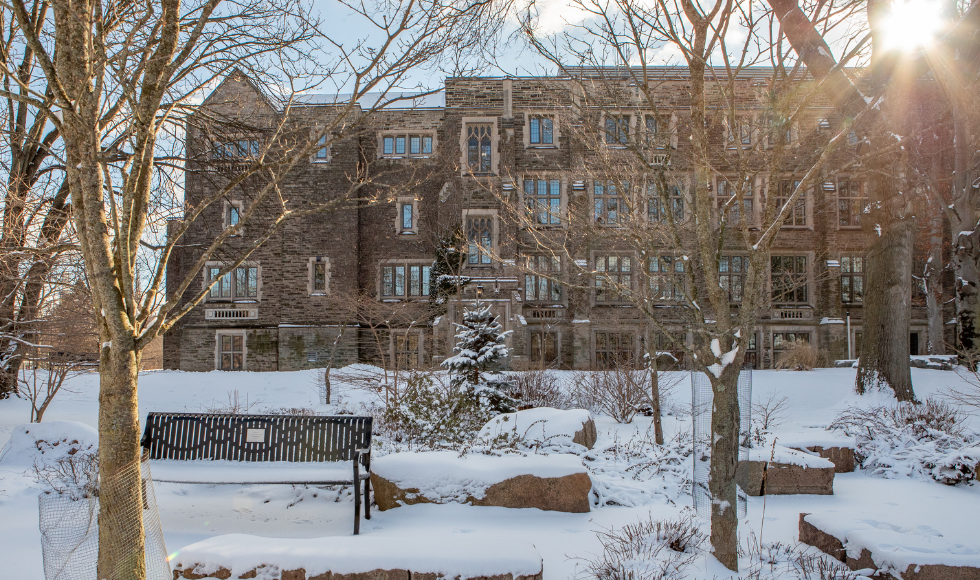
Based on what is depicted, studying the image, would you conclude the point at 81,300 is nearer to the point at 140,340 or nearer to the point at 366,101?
the point at 140,340

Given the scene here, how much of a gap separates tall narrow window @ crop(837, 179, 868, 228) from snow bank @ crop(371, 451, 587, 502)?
19993 millimetres

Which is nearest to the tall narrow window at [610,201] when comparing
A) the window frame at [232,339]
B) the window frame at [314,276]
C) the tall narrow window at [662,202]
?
the tall narrow window at [662,202]

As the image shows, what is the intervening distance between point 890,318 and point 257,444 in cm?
1086

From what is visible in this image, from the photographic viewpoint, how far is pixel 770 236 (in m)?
3.78

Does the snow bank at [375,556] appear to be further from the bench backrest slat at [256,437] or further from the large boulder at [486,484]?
the bench backrest slat at [256,437]

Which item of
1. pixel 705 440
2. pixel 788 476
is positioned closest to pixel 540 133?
pixel 788 476

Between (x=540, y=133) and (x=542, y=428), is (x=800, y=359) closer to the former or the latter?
(x=540, y=133)

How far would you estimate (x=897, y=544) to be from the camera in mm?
3676

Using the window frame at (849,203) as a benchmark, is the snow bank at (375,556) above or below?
below

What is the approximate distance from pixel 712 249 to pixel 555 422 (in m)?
3.88

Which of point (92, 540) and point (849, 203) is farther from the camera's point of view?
point (849, 203)

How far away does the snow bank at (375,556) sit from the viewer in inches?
135

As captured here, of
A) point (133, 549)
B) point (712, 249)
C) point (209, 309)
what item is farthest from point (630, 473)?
point (209, 309)

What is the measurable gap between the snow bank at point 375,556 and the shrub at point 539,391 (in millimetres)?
6381
